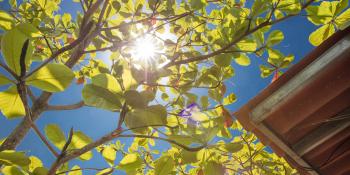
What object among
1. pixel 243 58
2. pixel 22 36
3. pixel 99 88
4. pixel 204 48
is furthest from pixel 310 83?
pixel 204 48

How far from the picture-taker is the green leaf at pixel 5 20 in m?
1.51

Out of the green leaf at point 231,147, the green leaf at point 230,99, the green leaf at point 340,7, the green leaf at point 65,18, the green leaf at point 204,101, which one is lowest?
the green leaf at point 231,147

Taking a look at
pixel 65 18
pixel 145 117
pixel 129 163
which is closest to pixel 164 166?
pixel 129 163

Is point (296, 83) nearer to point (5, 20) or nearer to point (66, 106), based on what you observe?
point (66, 106)

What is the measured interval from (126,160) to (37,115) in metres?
0.69

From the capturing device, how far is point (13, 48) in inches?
30.7

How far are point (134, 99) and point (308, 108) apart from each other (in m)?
1.24

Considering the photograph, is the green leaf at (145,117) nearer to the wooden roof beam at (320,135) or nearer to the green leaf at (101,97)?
the green leaf at (101,97)

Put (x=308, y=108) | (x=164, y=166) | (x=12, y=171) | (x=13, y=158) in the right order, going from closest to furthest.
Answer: (x=13, y=158), (x=12, y=171), (x=164, y=166), (x=308, y=108)

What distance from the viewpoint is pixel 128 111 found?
815 millimetres

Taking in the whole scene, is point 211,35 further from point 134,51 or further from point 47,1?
point 47,1

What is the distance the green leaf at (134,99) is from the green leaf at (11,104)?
1.36 ft

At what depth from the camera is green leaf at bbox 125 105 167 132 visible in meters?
0.83

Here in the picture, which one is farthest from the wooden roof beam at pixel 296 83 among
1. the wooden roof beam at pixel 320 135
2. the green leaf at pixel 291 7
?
the green leaf at pixel 291 7
